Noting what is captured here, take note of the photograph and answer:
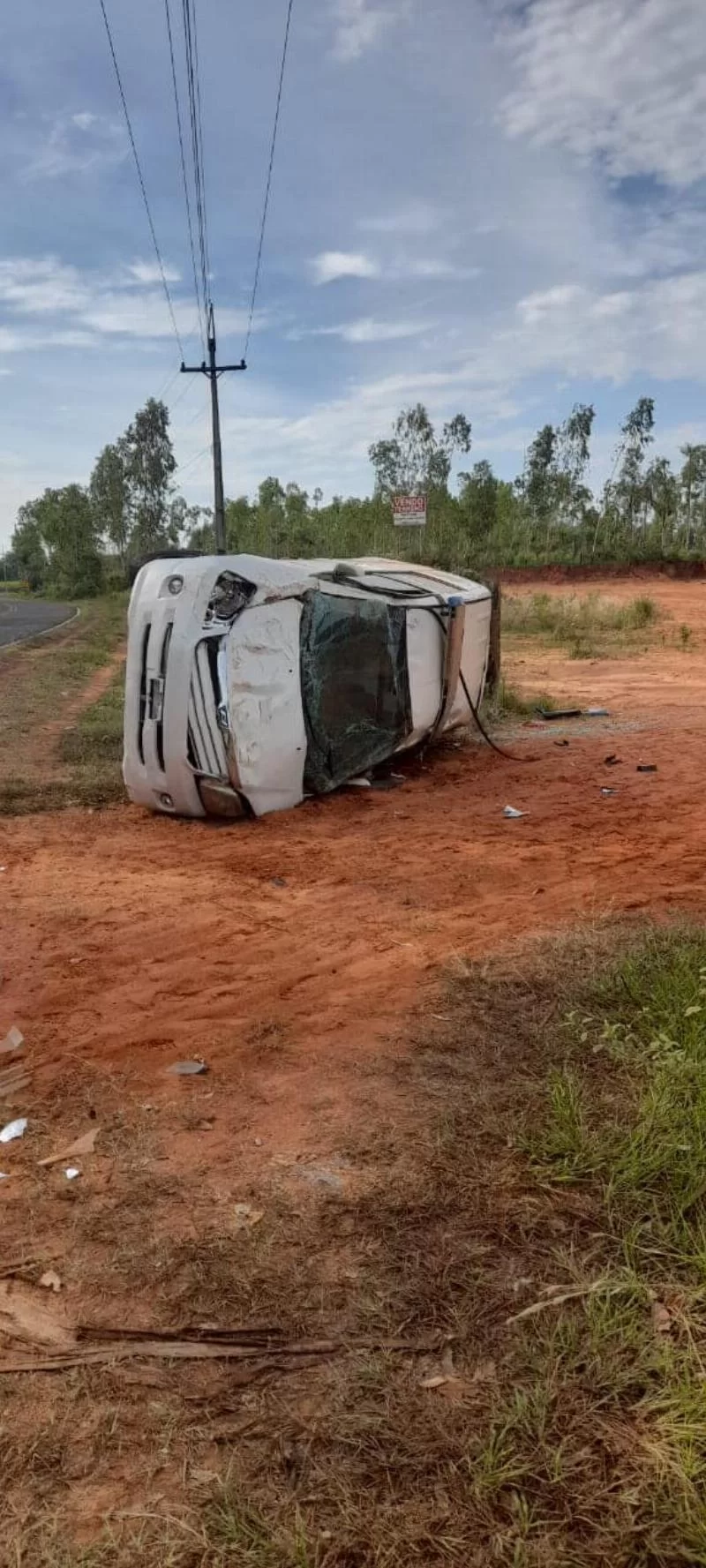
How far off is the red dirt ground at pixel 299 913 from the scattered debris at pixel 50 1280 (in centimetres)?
51

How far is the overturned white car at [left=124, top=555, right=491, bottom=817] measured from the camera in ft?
20.4

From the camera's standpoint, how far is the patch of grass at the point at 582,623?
1877 cm

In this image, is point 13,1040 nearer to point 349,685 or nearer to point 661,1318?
point 661,1318

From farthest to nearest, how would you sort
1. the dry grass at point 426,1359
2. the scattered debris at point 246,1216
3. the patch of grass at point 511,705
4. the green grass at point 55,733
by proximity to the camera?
the patch of grass at point 511,705 → the green grass at point 55,733 → the scattered debris at point 246,1216 → the dry grass at point 426,1359

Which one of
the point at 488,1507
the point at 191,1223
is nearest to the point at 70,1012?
the point at 191,1223

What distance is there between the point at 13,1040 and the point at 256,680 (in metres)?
3.34

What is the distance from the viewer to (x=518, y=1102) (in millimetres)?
2844

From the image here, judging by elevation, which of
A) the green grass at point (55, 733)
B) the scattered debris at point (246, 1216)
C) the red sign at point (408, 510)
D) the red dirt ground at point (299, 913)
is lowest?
the red dirt ground at point (299, 913)

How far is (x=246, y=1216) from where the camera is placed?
2.44 metres

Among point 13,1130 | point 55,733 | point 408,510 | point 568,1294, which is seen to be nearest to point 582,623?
point 408,510

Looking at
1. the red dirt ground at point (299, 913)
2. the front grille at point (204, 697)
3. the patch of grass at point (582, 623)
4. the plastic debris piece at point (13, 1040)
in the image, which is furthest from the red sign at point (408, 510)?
the plastic debris piece at point (13, 1040)

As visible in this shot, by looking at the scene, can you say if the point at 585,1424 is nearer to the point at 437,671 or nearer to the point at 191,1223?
the point at 191,1223

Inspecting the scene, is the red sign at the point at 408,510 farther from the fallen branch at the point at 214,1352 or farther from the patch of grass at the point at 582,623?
the fallen branch at the point at 214,1352

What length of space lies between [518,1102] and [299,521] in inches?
2215
